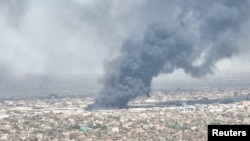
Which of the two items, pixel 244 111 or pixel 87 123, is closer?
pixel 87 123

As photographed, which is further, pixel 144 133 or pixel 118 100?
pixel 118 100

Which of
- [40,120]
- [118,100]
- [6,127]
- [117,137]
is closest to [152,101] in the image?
[118,100]

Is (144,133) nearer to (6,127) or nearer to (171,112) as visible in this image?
(6,127)

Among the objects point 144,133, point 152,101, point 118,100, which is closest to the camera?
point 144,133

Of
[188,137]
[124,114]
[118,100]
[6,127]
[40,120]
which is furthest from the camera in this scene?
[118,100]

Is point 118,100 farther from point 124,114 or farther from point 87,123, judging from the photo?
point 87,123

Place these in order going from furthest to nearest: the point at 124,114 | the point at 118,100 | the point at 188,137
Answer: the point at 118,100 < the point at 124,114 < the point at 188,137

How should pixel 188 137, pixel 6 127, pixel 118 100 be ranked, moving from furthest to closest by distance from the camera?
pixel 118 100, pixel 6 127, pixel 188 137

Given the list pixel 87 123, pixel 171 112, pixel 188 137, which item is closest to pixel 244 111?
pixel 171 112

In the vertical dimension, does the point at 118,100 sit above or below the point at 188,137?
above
